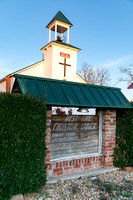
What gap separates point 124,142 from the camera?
4621mm

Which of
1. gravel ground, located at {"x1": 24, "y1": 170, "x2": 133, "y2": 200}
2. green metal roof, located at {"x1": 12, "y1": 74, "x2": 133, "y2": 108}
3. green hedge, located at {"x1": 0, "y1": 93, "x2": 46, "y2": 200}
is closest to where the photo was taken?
green hedge, located at {"x1": 0, "y1": 93, "x2": 46, "y2": 200}

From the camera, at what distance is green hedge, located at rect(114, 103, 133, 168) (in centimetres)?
458

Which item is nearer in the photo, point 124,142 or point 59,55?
point 124,142

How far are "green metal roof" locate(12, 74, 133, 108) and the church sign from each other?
0.66m

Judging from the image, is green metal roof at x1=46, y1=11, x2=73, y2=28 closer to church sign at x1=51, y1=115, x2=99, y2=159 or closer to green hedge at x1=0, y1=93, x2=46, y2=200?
church sign at x1=51, y1=115, x2=99, y2=159

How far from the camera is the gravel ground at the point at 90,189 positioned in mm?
3047

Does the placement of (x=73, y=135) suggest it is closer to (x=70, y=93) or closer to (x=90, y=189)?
(x=70, y=93)

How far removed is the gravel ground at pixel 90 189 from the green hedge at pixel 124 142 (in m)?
0.62

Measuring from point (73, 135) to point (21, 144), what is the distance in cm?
172

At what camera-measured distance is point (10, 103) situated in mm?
2805

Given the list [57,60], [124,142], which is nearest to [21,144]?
[124,142]

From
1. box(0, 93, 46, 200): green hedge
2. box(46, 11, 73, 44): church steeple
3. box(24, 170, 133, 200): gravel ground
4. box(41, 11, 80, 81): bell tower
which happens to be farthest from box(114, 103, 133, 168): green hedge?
box(46, 11, 73, 44): church steeple

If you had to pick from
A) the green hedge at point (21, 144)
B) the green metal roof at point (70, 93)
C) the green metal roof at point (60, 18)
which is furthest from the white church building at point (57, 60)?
the green hedge at point (21, 144)

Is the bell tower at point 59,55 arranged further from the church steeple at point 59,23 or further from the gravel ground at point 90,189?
the gravel ground at point 90,189
